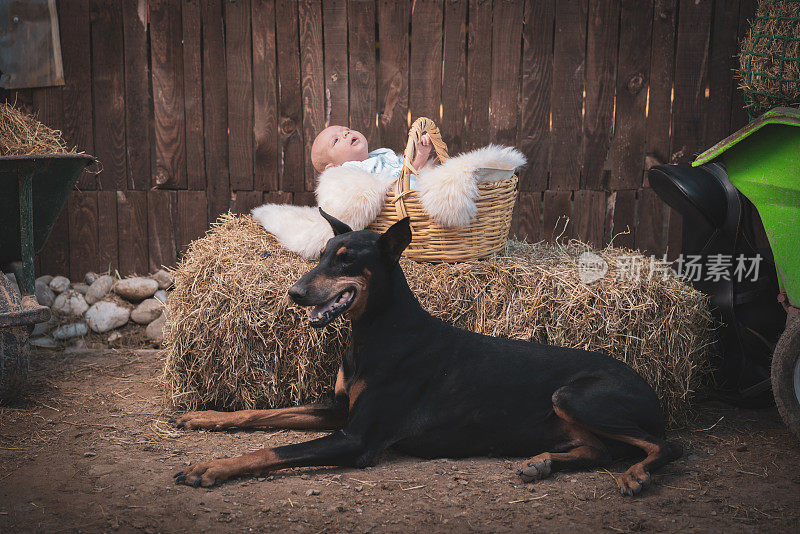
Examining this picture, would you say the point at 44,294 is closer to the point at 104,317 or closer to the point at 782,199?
the point at 104,317

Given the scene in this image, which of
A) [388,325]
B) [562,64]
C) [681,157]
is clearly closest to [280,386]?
[388,325]

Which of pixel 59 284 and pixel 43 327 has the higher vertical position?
pixel 59 284

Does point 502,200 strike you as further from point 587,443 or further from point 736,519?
point 736,519

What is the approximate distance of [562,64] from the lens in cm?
508

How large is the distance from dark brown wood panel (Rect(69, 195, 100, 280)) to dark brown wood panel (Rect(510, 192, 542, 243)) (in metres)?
3.13

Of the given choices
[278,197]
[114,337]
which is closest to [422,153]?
[278,197]

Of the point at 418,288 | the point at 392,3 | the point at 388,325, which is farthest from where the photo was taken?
the point at 392,3

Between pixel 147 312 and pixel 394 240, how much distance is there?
2.77 metres

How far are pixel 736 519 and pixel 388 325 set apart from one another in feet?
5.19

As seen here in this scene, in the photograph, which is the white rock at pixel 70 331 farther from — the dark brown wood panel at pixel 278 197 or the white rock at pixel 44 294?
the dark brown wood panel at pixel 278 197

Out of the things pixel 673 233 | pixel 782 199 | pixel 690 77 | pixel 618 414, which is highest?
pixel 690 77

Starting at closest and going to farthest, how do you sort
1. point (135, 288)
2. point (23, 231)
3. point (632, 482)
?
point (632, 482), point (23, 231), point (135, 288)

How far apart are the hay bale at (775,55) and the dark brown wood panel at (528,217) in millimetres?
1735

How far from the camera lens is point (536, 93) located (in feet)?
16.8
